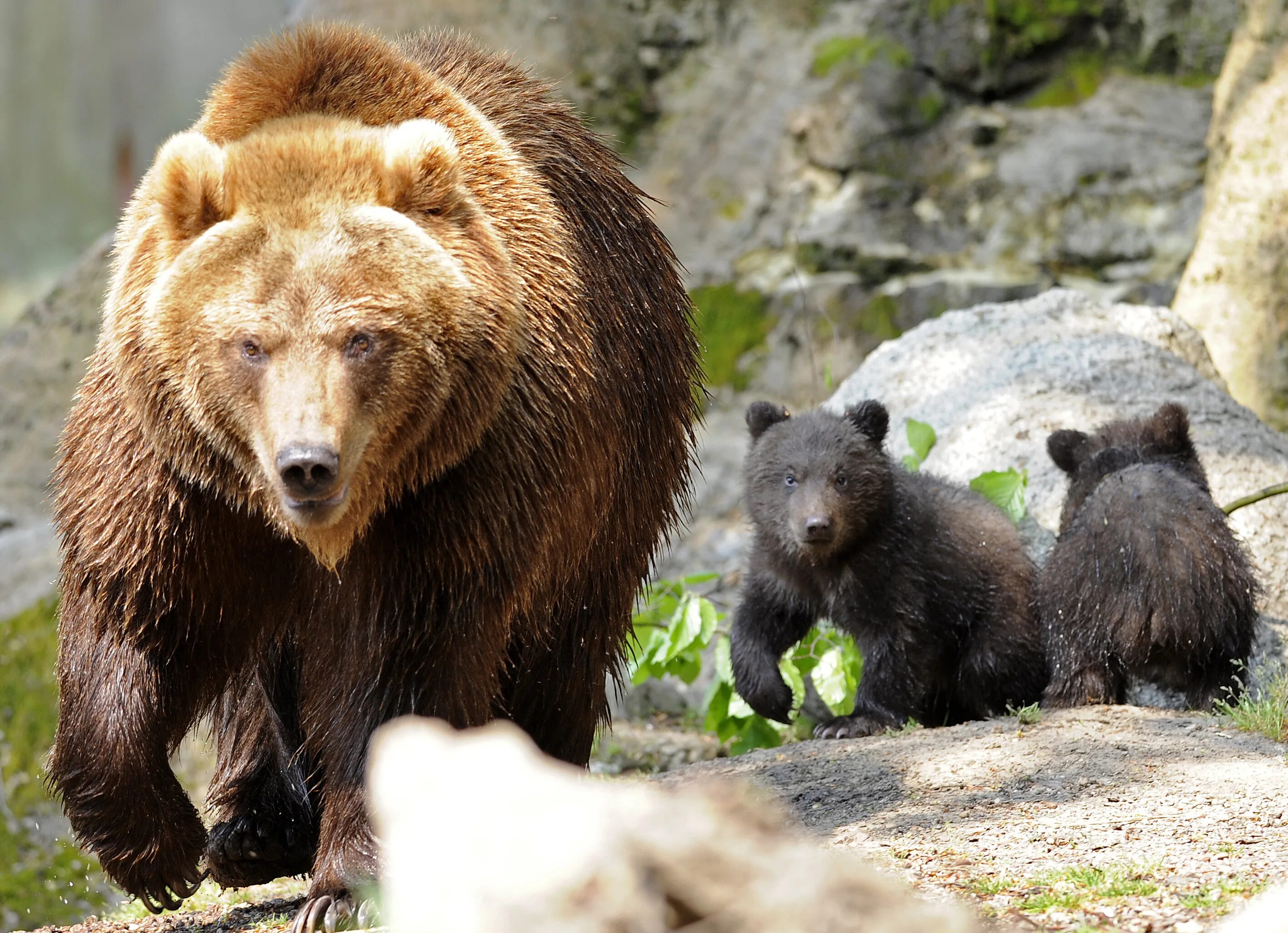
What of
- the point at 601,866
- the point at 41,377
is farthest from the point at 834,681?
the point at 41,377

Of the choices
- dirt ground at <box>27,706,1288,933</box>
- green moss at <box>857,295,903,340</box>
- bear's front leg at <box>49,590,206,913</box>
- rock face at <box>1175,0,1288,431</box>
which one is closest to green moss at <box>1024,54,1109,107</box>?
green moss at <box>857,295,903,340</box>

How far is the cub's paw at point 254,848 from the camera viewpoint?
5.07 metres

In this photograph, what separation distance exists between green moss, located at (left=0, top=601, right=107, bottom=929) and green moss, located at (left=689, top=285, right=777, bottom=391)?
5151mm

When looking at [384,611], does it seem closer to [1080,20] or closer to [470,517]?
[470,517]

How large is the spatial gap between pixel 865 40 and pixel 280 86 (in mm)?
8399

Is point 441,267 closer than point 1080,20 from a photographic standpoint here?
Yes

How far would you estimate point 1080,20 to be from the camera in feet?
38.1

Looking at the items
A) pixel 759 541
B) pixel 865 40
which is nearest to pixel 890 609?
pixel 759 541

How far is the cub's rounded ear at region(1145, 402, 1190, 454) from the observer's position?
6652mm

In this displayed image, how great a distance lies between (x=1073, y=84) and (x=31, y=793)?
914 cm

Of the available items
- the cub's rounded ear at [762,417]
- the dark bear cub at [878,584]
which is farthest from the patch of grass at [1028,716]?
the cub's rounded ear at [762,417]

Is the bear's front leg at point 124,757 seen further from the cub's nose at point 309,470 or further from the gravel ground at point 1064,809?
the gravel ground at point 1064,809

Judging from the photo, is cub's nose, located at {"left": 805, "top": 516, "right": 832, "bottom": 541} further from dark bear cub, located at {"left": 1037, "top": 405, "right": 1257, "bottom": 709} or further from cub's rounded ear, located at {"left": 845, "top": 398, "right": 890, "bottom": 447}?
dark bear cub, located at {"left": 1037, "top": 405, "right": 1257, "bottom": 709}

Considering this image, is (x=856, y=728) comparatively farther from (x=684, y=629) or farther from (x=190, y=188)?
(x=190, y=188)
